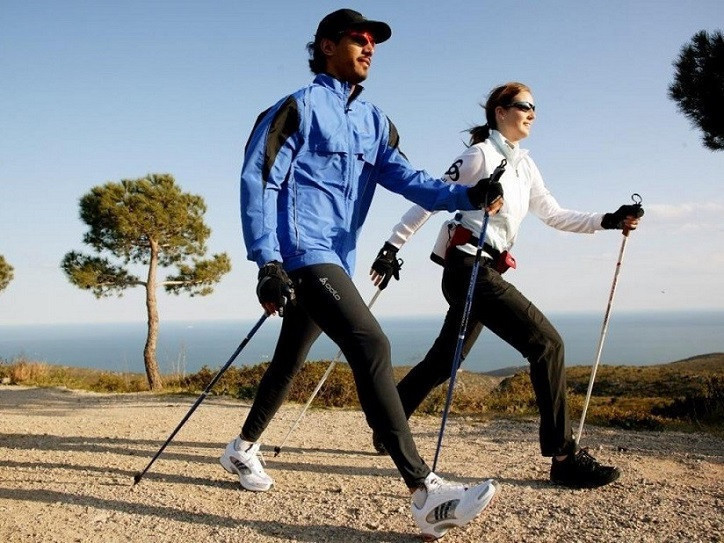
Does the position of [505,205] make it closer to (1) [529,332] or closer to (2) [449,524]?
(1) [529,332]

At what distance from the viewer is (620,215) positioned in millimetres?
4492

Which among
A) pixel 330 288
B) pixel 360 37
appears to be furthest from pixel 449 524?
pixel 360 37

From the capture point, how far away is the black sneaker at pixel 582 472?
3.97m

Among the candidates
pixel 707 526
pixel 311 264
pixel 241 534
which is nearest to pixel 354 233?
pixel 311 264

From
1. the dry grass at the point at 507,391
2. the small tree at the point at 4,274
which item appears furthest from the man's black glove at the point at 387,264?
the small tree at the point at 4,274

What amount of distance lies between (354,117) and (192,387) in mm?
10008

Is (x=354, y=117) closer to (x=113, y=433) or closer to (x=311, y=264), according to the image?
(x=311, y=264)

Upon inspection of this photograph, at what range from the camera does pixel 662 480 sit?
4.30 m

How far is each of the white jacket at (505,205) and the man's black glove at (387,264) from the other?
68 mm

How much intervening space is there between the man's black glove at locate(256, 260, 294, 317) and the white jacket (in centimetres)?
153

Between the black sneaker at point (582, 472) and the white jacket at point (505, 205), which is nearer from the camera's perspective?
the black sneaker at point (582, 472)

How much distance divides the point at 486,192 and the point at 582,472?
1964mm

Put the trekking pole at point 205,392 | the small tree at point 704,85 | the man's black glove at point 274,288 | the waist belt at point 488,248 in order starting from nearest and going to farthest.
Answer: the man's black glove at point 274,288 < the trekking pole at point 205,392 < the waist belt at point 488,248 < the small tree at point 704,85

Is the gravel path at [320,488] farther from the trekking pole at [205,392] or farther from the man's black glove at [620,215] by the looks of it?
the man's black glove at [620,215]
